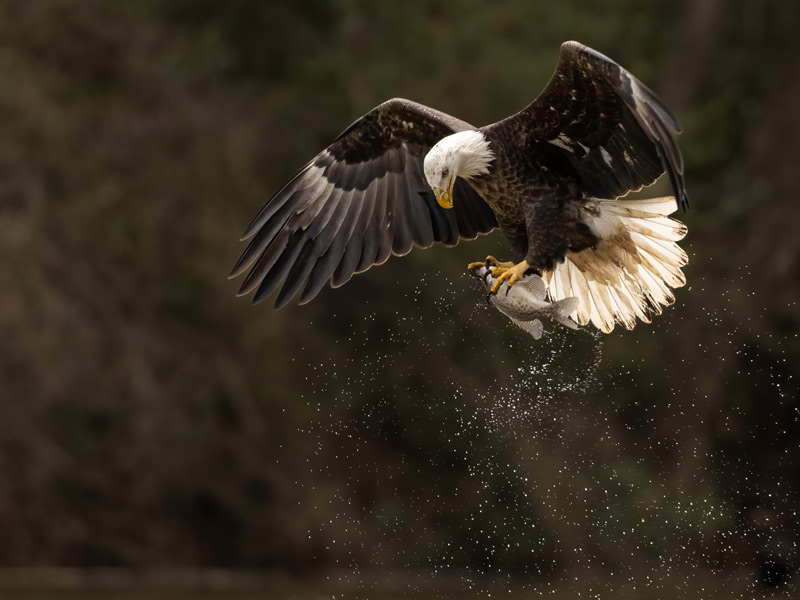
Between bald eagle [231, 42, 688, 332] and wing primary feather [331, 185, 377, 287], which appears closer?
bald eagle [231, 42, 688, 332]

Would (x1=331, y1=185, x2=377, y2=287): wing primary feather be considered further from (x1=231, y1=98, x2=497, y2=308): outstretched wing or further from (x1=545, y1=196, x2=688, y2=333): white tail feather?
(x1=545, y1=196, x2=688, y2=333): white tail feather

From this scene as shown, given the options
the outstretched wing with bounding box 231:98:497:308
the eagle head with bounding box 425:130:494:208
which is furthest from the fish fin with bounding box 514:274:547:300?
the outstretched wing with bounding box 231:98:497:308

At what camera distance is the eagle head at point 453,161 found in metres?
5.52

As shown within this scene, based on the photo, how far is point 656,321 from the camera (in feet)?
33.7

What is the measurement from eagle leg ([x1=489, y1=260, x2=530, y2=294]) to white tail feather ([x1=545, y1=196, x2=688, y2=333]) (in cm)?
22

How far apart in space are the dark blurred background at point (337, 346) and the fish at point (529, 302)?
9.34ft

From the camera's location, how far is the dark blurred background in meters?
9.66

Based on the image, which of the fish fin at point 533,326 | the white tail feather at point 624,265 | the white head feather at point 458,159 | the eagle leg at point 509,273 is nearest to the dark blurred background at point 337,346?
the white tail feather at point 624,265

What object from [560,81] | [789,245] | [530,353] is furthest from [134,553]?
[560,81]

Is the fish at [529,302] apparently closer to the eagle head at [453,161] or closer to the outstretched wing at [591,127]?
the eagle head at [453,161]

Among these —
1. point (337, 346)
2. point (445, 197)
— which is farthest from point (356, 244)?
point (337, 346)

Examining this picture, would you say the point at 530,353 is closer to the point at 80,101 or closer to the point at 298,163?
the point at 298,163

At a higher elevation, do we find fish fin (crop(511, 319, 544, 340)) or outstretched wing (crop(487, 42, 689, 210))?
outstretched wing (crop(487, 42, 689, 210))

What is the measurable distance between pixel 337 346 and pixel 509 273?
234 inches
